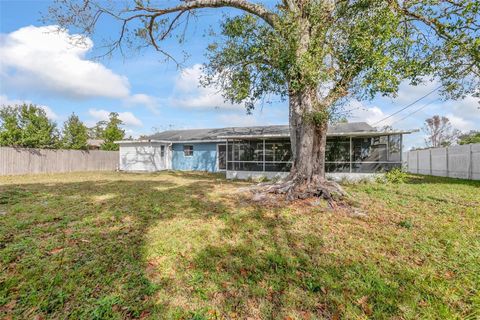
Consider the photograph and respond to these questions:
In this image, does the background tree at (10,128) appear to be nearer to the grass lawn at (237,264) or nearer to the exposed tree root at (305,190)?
the grass lawn at (237,264)

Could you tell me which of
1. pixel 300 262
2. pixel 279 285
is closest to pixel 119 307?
pixel 279 285

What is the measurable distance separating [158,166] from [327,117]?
15982 millimetres

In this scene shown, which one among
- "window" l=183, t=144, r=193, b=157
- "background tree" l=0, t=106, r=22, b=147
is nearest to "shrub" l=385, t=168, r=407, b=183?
"window" l=183, t=144, r=193, b=157

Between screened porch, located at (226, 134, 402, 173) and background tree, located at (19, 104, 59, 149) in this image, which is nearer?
screened porch, located at (226, 134, 402, 173)

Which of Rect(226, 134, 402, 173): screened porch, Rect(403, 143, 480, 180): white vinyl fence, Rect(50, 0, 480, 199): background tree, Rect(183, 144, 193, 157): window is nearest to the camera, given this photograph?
Rect(50, 0, 480, 199): background tree

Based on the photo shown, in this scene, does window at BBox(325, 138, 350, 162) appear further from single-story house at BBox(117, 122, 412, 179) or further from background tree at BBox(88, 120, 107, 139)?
background tree at BBox(88, 120, 107, 139)

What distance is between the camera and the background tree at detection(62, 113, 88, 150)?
67.3 ft

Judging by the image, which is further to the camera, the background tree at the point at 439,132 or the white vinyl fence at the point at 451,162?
the background tree at the point at 439,132

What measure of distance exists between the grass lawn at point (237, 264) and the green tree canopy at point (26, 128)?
14.6m

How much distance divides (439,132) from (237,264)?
4051cm

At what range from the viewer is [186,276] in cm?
315

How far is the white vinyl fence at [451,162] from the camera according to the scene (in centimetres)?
1352

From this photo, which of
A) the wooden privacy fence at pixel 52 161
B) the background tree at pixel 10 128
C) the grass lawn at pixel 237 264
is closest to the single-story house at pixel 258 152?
the wooden privacy fence at pixel 52 161

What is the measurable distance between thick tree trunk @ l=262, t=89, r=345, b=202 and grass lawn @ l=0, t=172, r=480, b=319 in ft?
4.49
